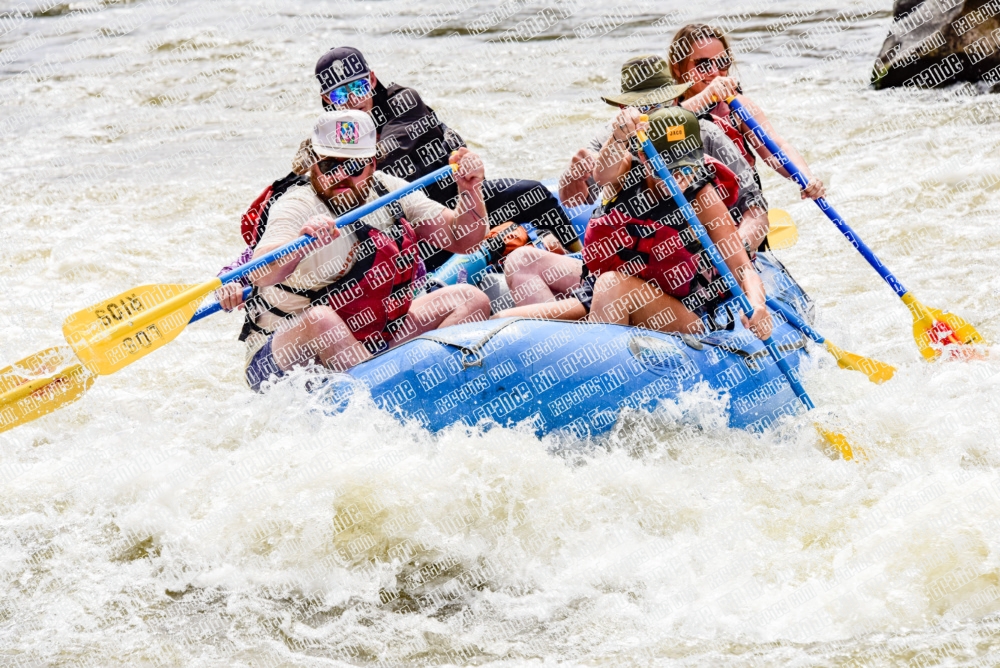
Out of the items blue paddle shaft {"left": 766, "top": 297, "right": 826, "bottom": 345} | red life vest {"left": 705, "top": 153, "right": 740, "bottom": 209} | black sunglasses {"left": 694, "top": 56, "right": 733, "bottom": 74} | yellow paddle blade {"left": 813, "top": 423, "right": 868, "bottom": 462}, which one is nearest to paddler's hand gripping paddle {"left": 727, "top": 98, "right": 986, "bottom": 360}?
blue paddle shaft {"left": 766, "top": 297, "right": 826, "bottom": 345}

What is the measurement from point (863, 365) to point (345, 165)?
7.56ft

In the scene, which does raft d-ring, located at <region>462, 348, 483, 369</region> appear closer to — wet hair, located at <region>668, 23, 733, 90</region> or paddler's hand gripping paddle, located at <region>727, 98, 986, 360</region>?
wet hair, located at <region>668, 23, 733, 90</region>

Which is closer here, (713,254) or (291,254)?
(291,254)

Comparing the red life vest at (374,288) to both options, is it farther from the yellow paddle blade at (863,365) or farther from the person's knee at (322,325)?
the yellow paddle blade at (863,365)

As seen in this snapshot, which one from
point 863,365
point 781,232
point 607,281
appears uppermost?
point 607,281

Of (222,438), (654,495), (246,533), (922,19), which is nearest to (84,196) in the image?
(222,438)

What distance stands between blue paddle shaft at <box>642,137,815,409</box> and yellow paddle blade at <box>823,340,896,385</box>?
1.37 ft

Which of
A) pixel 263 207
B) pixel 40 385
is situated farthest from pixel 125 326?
pixel 263 207

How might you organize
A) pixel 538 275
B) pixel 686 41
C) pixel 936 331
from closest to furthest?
1. pixel 538 275
2. pixel 686 41
3. pixel 936 331

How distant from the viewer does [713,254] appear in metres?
4.17

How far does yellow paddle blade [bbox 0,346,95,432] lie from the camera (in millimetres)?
4215

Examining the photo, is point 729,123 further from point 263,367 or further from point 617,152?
point 263,367

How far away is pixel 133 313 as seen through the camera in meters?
4.06

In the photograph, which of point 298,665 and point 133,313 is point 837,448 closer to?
point 298,665
